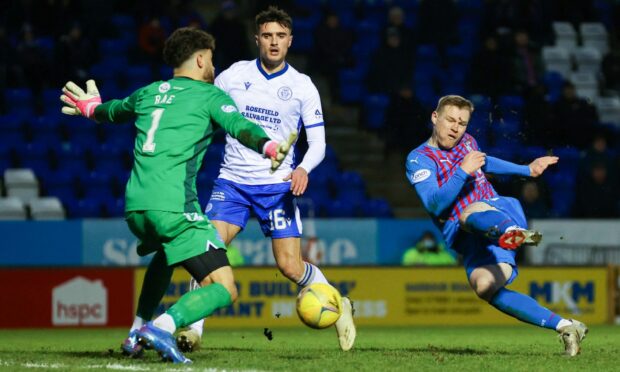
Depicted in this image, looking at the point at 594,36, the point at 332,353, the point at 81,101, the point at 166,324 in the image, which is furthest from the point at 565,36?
the point at 166,324

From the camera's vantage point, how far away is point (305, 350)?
8.55m

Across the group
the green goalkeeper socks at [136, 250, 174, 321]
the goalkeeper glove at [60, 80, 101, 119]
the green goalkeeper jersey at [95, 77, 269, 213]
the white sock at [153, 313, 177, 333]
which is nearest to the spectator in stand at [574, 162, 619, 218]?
the green goalkeeper socks at [136, 250, 174, 321]

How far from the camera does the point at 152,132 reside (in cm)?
698

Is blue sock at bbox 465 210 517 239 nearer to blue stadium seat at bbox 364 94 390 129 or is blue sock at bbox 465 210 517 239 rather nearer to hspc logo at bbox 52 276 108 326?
hspc logo at bbox 52 276 108 326

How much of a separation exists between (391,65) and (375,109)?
690mm

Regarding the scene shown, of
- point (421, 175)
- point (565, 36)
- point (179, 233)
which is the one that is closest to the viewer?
point (179, 233)

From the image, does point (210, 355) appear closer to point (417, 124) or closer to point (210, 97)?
point (210, 97)

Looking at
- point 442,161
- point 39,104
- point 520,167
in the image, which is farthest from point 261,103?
point 39,104

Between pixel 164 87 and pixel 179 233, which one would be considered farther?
pixel 164 87

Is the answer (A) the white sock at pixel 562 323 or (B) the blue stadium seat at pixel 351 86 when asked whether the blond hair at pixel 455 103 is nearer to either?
(A) the white sock at pixel 562 323

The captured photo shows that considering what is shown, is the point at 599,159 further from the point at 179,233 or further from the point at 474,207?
the point at 179,233

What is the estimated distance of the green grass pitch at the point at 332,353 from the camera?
22.8 ft

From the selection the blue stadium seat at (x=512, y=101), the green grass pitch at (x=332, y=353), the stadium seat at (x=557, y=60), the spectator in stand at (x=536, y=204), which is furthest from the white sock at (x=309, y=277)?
the stadium seat at (x=557, y=60)

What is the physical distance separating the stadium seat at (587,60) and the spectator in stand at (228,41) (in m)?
5.84
